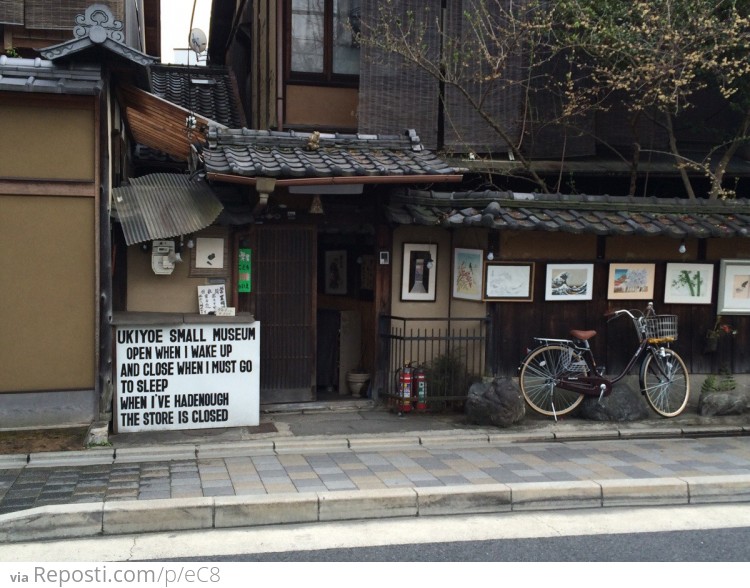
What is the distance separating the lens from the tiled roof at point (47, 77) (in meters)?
8.79

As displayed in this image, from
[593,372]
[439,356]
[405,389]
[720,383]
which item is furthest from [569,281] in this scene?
[405,389]

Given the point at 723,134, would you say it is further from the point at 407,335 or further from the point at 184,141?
the point at 184,141

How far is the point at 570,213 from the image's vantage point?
1111 centimetres

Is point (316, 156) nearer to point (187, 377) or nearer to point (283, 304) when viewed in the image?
point (283, 304)

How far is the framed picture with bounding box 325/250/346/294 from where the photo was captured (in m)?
13.4

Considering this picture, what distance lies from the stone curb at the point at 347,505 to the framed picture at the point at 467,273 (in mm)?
3893

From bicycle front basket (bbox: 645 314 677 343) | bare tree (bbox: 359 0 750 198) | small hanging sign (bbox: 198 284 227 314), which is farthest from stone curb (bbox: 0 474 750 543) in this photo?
bare tree (bbox: 359 0 750 198)

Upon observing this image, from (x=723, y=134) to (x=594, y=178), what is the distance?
2.73m

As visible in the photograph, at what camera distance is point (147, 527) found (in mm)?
7059

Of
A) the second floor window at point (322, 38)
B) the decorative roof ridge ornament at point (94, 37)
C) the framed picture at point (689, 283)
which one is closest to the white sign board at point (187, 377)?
the decorative roof ridge ornament at point (94, 37)

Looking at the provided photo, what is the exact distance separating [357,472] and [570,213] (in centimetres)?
509

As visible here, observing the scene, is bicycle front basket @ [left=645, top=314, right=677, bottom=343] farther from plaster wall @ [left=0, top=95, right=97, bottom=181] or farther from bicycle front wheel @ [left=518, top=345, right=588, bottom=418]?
plaster wall @ [left=0, top=95, right=97, bottom=181]

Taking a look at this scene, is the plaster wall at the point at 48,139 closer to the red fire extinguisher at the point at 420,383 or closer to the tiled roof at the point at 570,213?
the tiled roof at the point at 570,213

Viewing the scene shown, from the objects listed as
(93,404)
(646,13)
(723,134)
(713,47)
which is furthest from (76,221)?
(723,134)
